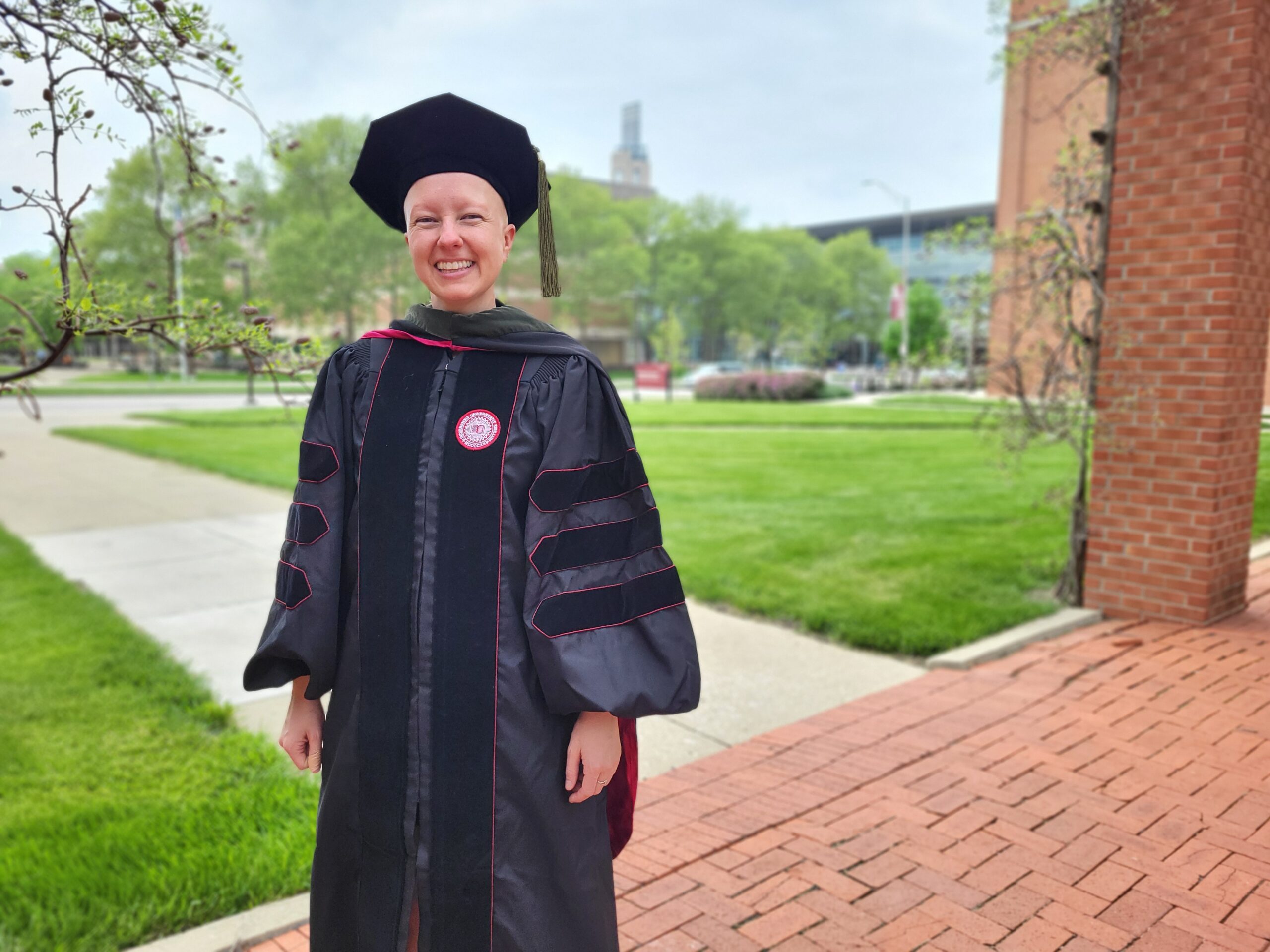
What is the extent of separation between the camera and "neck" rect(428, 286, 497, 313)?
182 cm

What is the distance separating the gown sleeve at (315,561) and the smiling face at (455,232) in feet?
0.85

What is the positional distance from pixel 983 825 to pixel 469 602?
2.14m

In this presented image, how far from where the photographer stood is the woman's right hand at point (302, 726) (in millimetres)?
1896

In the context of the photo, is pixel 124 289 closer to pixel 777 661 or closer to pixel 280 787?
pixel 280 787

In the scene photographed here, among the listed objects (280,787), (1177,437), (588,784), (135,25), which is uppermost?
(135,25)

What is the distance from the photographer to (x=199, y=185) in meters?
2.85

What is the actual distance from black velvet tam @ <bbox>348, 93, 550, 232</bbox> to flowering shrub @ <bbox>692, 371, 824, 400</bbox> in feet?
94.2

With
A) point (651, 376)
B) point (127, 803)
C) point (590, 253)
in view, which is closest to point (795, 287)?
point (590, 253)

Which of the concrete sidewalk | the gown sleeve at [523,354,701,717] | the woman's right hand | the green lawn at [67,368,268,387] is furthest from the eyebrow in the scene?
the green lawn at [67,368,268,387]

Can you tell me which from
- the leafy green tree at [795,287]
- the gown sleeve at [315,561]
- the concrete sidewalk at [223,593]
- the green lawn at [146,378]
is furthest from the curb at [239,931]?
the leafy green tree at [795,287]

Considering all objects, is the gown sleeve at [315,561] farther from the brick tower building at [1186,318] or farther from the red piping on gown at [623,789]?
the brick tower building at [1186,318]

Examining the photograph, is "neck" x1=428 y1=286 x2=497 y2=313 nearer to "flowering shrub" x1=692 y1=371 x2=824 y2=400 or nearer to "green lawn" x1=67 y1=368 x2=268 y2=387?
"flowering shrub" x1=692 y1=371 x2=824 y2=400

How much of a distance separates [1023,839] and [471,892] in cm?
197

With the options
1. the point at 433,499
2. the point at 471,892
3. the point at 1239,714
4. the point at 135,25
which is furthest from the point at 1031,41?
the point at 471,892
